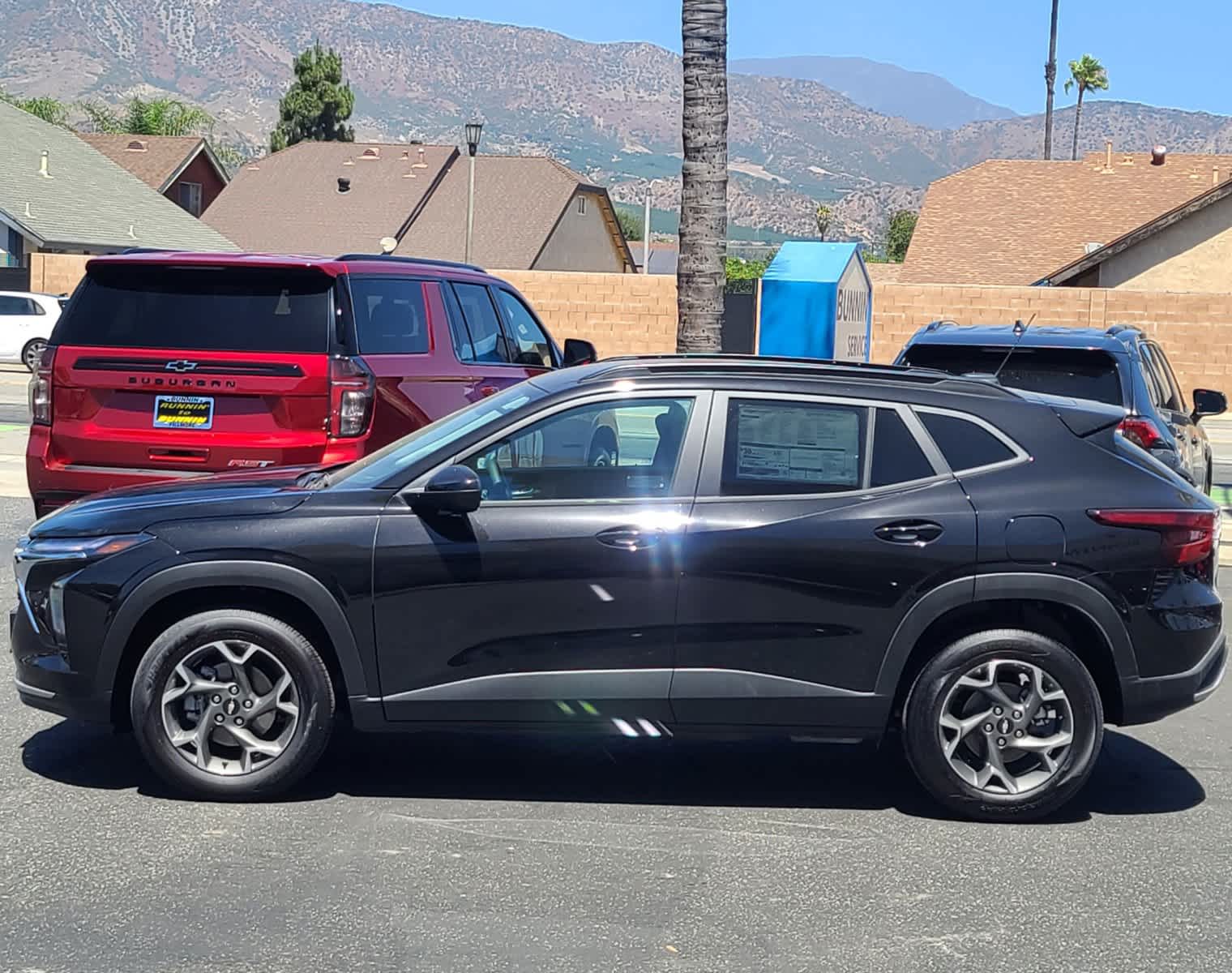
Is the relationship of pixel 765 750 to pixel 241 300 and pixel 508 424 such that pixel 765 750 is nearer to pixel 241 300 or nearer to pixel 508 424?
pixel 508 424

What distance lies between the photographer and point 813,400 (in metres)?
6.22

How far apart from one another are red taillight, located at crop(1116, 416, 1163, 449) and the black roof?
0.45 metres

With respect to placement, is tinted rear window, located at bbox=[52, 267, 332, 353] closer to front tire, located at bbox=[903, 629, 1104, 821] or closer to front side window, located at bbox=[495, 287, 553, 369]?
front side window, located at bbox=[495, 287, 553, 369]

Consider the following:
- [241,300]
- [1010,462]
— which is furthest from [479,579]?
[241,300]

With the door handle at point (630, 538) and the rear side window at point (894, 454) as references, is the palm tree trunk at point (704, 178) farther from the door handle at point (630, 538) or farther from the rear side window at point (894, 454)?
the door handle at point (630, 538)

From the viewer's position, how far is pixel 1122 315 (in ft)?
100

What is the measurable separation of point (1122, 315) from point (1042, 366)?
71.5ft

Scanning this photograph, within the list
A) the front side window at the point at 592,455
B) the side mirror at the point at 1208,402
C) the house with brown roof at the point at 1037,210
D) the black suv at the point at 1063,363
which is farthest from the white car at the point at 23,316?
the front side window at the point at 592,455

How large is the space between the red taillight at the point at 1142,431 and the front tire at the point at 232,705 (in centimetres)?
554

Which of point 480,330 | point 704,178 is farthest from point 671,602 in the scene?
point 704,178

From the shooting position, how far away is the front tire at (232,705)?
602 cm

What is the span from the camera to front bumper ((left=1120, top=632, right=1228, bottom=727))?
6086mm

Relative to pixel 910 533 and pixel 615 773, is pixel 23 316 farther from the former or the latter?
pixel 910 533

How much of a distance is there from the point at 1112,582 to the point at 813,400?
1.25 metres
